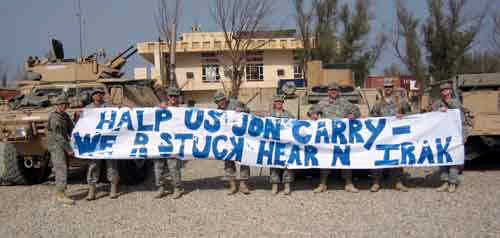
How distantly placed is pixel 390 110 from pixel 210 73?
90.8ft

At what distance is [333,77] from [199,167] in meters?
4.48

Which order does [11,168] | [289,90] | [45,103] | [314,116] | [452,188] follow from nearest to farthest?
[452,188] → [314,116] → [45,103] → [11,168] → [289,90]

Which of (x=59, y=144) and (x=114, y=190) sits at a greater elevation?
(x=59, y=144)

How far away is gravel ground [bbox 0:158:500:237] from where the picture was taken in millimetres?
5055

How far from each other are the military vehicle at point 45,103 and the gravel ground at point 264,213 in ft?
1.99

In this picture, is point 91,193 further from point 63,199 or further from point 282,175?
point 282,175

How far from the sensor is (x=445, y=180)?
22.6 feet

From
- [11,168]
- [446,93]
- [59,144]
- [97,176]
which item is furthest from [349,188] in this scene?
[11,168]

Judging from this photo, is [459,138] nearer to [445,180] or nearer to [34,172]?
[445,180]

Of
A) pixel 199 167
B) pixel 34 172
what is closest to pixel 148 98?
pixel 199 167

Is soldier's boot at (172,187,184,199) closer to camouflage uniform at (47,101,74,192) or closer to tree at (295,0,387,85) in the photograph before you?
camouflage uniform at (47,101,74,192)

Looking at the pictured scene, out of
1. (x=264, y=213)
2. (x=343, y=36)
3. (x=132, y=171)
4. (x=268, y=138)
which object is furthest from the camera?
(x=343, y=36)

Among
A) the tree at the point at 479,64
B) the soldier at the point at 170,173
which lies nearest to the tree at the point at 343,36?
the tree at the point at 479,64

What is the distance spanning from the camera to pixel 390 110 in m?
7.21
